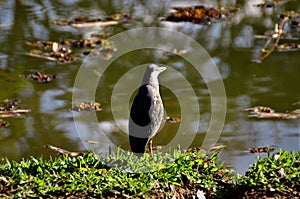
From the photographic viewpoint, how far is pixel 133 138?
5312 millimetres

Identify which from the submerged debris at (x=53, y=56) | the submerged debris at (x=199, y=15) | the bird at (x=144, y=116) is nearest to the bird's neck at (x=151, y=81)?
the bird at (x=144, y=116)

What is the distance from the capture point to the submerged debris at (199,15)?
10.8m

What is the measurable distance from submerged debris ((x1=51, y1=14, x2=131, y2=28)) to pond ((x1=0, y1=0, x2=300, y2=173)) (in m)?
0.13

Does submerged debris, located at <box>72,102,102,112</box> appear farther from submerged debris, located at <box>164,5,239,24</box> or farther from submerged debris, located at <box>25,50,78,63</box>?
submerged debris, located at <box>164,5,239,24</box>

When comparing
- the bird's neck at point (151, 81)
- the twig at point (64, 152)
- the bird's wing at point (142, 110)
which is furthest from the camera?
the twig at point (64, 152)

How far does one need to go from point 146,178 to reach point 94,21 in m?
6.00

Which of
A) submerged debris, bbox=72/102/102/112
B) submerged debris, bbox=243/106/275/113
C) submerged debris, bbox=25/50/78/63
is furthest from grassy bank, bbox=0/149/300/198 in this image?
submerged debris, bbox=25/50/78/63

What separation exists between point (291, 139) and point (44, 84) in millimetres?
3322

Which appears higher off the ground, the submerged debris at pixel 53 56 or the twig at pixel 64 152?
the submerged debris at pixel 53 56

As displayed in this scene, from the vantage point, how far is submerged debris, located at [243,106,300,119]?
7309 millimetres

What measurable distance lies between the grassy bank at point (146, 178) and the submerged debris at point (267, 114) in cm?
176

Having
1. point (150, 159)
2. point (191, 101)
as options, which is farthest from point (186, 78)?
point (150, 159)

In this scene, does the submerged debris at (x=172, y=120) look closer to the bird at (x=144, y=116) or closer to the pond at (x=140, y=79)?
the pond at (x=140, y=79)

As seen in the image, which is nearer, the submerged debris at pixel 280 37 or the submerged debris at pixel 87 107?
the submerged debris at pixel 87 107
